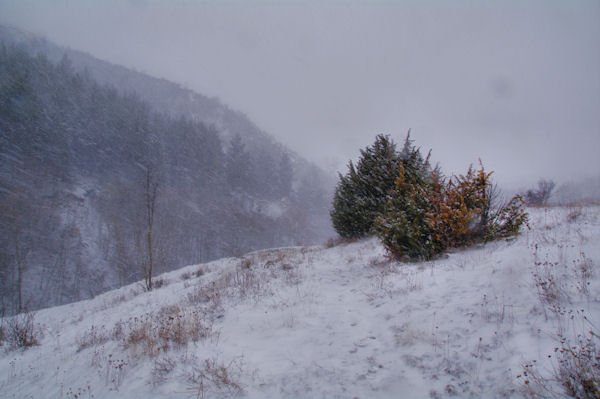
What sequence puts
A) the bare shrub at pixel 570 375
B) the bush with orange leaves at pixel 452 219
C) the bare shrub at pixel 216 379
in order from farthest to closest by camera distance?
the bush with orange leaves at pixel 452 219
the bare shrub at pixel 216 379
the bare shrub at pixel 570 375

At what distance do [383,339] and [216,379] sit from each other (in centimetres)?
240

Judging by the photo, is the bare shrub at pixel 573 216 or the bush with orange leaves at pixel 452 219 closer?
the bare shrub at pixel 573 216

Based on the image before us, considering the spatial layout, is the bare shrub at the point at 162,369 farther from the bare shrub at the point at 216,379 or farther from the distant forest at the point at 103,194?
the distant forest at the point at 103,194

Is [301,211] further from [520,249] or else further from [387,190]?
[520,249]

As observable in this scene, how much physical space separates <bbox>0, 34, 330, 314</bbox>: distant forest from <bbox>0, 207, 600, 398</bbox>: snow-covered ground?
18.5m

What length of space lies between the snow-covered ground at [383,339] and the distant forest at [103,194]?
1847 centimetres

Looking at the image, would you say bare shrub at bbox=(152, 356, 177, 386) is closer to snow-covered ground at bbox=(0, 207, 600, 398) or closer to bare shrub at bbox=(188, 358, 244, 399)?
snow-covered ground at bbox=(0, 207, 600, 398)

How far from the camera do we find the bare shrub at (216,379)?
3024mm

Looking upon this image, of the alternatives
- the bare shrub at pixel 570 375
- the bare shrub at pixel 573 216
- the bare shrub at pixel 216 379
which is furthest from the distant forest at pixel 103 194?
the bare shrub at pixel 573 216

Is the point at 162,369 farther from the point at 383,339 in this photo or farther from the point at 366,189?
the point at 366,189

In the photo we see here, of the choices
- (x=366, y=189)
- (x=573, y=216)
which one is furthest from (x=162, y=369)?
(x=366, y=189)

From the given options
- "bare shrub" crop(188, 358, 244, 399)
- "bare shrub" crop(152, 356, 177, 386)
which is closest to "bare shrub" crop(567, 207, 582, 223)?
"bare shrub" crop(188, 358, 244, 399)

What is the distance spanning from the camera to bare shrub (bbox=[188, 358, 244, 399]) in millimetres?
3024

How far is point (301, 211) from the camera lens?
3359 inches
